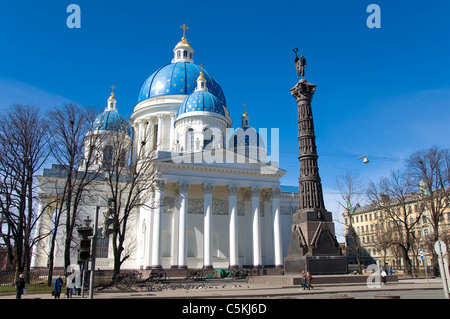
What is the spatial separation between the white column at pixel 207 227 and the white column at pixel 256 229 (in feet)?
16.0

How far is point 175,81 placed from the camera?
5075 cm

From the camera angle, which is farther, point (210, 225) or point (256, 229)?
point (256, 229)

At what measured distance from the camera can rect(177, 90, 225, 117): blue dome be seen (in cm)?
4462

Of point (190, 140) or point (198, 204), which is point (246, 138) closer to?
point (190, 140)

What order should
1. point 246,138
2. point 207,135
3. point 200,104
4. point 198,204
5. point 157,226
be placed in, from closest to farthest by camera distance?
point 157,226 → point 198,204 → point 207,135 → point 200,104 → point 246,138

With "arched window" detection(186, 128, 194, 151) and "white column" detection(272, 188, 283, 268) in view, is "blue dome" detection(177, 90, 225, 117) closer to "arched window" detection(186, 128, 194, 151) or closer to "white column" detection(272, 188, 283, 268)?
"arched window" detection(186, 128, 194, 151)

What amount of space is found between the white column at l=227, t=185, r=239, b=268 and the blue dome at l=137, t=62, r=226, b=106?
697 inches

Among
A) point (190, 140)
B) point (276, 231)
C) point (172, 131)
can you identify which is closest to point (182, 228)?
point (276, 231)

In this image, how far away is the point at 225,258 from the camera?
3947 cm

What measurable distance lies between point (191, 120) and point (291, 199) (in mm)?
16605

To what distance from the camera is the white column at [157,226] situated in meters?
34.2

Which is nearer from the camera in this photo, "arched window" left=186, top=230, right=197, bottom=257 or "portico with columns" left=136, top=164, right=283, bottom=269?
"portico with columns" left=136, top=164, right=283, bottom=269

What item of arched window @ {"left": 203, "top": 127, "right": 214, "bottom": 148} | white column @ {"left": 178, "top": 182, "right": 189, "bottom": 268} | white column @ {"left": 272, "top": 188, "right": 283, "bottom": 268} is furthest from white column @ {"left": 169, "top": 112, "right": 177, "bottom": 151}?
white column @ {"left": 272, "top": 188, "right": 283, "bottom": 268}

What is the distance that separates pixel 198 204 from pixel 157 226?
21.7ft
